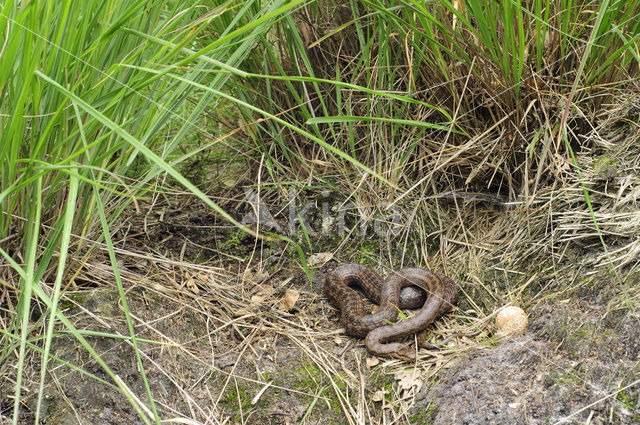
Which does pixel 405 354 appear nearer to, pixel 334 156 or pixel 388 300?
pixel 388 300

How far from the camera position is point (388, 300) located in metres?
3.49

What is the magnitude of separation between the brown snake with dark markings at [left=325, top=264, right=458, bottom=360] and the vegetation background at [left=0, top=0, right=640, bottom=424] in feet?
0.37

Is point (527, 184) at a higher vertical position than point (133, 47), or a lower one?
lower

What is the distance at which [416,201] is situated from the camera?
3.53m

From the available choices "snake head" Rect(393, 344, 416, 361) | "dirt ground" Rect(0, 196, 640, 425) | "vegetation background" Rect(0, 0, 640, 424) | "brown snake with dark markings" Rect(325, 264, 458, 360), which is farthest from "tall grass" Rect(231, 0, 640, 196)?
"snake head" Rect(393, 344, 416, 361)

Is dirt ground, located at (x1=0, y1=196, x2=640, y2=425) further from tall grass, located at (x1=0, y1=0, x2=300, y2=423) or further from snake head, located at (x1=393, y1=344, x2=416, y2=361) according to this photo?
tall grass, located at (x1=0, y1=0, x2=300, y2=423)

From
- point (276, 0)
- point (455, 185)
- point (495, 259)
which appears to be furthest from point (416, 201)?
point (276, 0)

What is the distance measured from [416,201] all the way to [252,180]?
1065mm

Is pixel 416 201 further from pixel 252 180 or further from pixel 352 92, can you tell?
pixel 252 180

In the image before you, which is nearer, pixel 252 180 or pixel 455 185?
pixel 455 185

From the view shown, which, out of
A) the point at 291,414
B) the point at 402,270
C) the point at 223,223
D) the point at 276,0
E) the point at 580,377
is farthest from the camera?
the point at 223,223

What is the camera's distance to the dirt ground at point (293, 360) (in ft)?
7.67

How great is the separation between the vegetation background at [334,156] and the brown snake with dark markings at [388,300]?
11 centimetres

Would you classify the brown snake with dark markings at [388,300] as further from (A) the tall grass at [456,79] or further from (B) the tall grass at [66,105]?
(B) the tall grass at [66,105]
